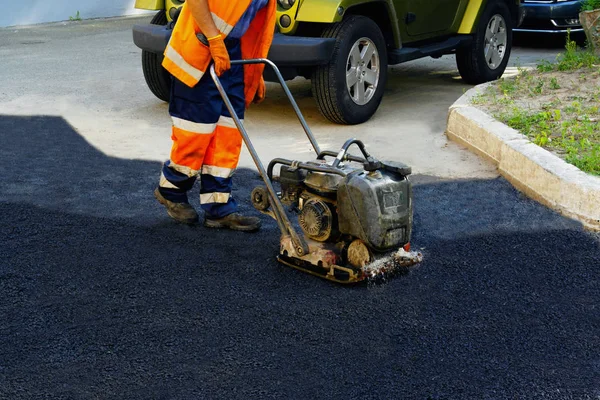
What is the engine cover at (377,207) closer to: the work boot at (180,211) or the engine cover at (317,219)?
the engine cover at (317,219)

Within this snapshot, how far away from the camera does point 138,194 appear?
5.34 metres

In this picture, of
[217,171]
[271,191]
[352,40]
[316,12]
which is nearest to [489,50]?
[352,40]

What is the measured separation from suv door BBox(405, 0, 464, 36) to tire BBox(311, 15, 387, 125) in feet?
1.76

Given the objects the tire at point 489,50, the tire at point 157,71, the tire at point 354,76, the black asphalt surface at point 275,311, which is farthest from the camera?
the tire at point 489,50

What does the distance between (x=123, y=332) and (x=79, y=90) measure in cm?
541

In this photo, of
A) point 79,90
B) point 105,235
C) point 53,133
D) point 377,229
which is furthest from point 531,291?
point 79,90

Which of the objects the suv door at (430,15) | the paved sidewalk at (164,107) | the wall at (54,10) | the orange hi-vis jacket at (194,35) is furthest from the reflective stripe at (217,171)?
the wall at (54,10)

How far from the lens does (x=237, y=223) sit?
185 inches

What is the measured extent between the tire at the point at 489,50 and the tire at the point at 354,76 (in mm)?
1602

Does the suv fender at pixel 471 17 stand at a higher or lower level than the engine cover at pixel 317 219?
higher

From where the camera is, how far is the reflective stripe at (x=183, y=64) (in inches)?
173

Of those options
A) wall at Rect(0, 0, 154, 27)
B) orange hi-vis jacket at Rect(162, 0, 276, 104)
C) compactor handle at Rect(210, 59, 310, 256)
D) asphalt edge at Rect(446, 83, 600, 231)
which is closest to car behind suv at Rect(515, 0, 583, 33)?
asphalt edge at Rect(446, 83, 600, 231)

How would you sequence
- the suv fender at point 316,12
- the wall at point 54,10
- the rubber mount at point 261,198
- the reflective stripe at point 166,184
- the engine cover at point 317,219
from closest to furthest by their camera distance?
the engine cover at point 317,219 < the rubber mount at point 261,198 < the reflective stripe at point 166,184 < the suv fender at point 316,12 < the wall at point 54,10

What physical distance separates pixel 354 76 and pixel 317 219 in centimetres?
311
